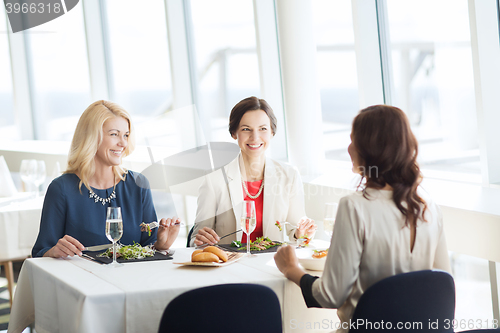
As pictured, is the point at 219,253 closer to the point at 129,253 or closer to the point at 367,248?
the point at 129,253

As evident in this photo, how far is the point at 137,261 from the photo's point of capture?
177cm

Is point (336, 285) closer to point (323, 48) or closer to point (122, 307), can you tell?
point (122, 307)

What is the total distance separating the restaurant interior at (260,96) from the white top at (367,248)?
236mm

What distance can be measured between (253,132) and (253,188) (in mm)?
285

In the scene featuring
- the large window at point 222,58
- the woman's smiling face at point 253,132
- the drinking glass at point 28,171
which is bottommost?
the drinking glass at point 28,171

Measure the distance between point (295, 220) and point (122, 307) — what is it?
1.17m

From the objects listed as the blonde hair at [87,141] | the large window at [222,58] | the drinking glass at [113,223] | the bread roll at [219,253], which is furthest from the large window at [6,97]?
the bread roll at [219,253]

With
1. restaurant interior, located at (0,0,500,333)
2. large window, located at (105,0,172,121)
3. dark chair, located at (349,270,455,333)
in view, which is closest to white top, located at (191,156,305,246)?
restaurant interior, located at (0,0,500,333)

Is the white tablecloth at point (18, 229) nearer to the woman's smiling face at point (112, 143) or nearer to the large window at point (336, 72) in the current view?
the woman's smiling face at point (112, 143)

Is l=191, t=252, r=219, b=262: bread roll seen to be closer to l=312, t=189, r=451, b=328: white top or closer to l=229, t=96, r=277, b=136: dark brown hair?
l=312, t=189, r=451, b=328: white top

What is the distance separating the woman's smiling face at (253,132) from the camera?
95.1 inches

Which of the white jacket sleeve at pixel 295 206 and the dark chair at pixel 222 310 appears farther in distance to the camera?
the white jacket sleeve at pixel 295 206

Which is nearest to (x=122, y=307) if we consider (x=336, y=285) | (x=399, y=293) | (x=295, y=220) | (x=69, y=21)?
(x=336, y=285)

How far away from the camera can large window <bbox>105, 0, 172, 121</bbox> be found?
201 inches
